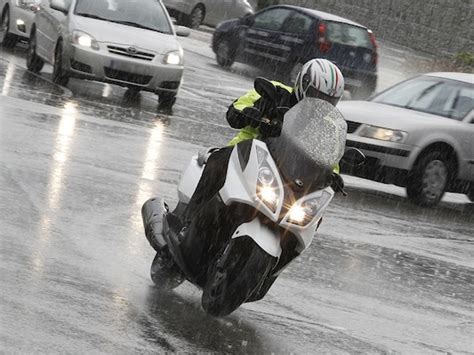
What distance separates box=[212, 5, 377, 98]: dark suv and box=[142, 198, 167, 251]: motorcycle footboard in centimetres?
1821

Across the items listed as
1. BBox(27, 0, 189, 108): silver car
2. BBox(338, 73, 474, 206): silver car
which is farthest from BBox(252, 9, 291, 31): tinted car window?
BBox(338, 73, 474, 206): silver car

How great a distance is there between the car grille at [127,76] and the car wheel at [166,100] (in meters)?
0.38

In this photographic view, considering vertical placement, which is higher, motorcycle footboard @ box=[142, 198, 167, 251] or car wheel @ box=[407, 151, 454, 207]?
motorcycle footboard @ box=[142, 198, 167, 251]

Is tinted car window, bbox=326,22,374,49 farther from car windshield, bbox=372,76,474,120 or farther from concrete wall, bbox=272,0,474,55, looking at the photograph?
concrete wall, bbox=272,0,474,55

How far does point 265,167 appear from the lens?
7.34m

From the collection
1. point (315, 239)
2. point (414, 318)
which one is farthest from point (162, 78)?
point (414, 318)

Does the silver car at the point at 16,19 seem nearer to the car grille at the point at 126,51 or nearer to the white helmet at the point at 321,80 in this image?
the car grille at the point at 126,51

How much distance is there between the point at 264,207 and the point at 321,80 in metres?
0.84

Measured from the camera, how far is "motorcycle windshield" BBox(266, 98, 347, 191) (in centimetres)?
734

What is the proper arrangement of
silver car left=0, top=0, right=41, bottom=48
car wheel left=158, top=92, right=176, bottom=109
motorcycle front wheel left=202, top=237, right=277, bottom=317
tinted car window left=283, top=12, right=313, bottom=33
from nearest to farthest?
motorcycle front wheel left=202, top=237, right=277, bottom=317 < car wheel left=158, top=92, right=176, bottom=109 < silver car left=0, top=0, right=41, bottom=48 < tinted car window left=283, top=12, right=313, bottom=33

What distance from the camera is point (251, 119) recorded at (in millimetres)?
7488

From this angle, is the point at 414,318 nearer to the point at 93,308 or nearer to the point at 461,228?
the point at 93,308

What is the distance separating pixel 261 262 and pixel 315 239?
4.65 meters

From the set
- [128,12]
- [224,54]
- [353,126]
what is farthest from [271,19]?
[353,126]
